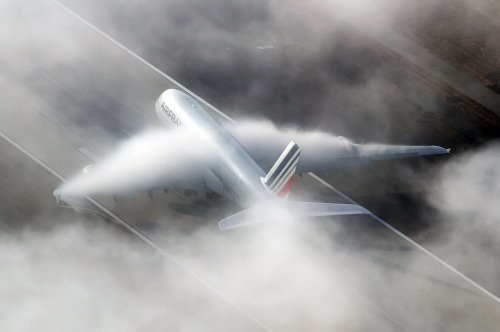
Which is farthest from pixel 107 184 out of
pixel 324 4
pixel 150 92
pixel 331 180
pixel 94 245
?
pixel 324 4

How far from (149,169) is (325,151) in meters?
16.2

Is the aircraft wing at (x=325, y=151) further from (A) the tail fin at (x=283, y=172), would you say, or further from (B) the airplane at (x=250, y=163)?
(A) the tail fin at (x=283, y=172)

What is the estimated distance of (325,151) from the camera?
5566cm

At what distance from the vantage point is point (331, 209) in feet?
153

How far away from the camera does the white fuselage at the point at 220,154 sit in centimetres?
4781

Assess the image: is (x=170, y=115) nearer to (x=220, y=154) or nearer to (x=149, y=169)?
(x=149, y=169)

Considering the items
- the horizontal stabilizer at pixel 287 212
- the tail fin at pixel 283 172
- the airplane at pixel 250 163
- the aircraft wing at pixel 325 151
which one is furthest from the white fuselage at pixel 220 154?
the aircraft wing at pixel 325 151

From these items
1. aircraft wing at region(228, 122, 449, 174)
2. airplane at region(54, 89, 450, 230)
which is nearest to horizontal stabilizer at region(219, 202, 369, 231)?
airplane at region(54, 89, 450, 230)

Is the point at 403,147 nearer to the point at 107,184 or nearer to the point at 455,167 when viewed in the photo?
the point at 455,167

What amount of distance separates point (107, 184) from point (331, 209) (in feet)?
59.4

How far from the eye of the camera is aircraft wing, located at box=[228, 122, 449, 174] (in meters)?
54.3

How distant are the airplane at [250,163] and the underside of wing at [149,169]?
0.31 feet

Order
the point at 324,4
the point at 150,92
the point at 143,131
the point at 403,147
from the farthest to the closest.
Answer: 1. the point at 324,4
2. the point at 150,92
3. the point at 143,131
4. the point at 403,147

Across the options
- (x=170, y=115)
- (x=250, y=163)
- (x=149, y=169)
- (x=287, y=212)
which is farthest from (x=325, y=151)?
(x=149, y=169)
